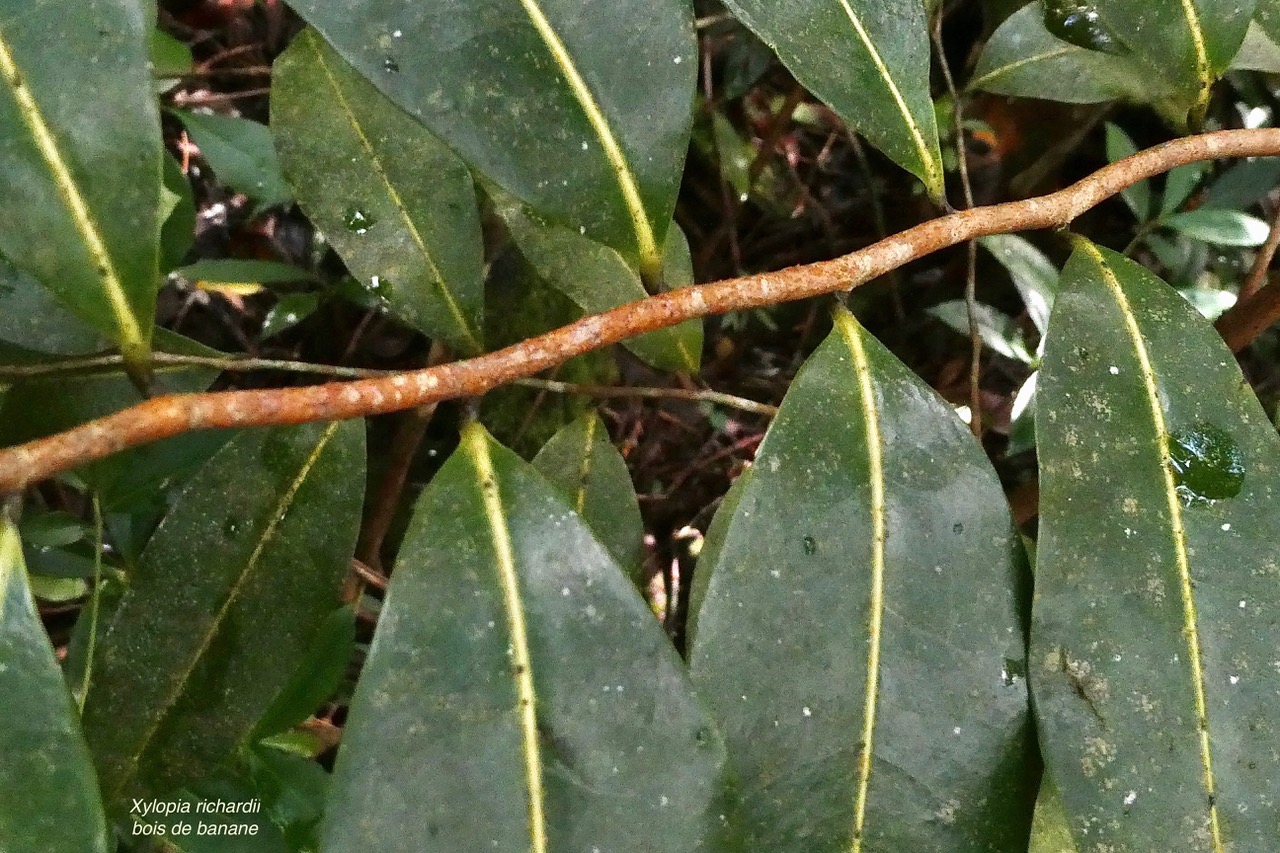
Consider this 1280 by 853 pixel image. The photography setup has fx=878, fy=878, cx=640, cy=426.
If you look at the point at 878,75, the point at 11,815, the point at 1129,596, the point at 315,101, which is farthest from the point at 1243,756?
the point at 315,101

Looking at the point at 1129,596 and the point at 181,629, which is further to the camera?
the point at 181,629

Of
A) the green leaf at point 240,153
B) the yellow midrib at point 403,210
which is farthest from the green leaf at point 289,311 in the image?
the yellow midrib at point 403,210

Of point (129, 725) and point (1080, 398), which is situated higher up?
point (1080, 398)

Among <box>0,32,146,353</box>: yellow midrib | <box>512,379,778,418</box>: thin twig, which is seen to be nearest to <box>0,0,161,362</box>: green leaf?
<box>0,32,146,353</box>: yellow midrib

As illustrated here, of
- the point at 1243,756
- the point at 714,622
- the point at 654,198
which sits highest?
the point at 654,198

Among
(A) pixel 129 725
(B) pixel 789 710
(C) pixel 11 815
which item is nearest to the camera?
(C) pixel 11 815

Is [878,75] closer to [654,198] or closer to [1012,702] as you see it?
[654,198]

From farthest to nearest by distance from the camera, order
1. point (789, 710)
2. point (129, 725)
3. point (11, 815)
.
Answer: point (129, 725) < point (789, 710) < point (11, 815)
